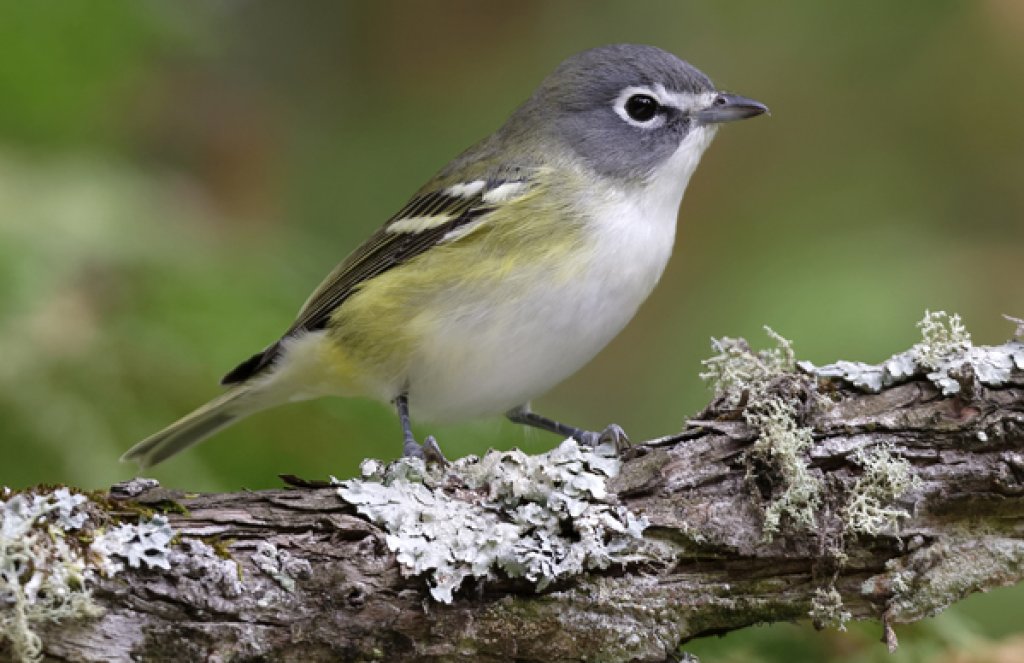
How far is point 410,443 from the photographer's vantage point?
4.23 metres

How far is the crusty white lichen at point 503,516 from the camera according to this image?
9.95 ft

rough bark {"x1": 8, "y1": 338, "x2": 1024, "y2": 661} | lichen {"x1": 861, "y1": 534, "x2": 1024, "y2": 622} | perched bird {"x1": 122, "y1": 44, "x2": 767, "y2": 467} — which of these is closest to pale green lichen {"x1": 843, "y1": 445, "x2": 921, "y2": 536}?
rough bark {"x1": 8, "y1": 338, "x2": 1024, "y2": 661}

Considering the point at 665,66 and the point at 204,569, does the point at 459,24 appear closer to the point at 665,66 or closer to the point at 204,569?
the point at 665,66

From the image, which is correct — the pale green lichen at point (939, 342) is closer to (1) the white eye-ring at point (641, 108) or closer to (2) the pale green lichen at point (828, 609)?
(2) the pale green lichen at point (828, 609)

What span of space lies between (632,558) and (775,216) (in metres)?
3.51

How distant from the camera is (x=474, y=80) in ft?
23.1

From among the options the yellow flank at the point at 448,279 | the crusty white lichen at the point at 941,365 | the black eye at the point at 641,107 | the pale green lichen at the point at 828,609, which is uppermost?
the black eye at the point at 641,107

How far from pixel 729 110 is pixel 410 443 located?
184 cm

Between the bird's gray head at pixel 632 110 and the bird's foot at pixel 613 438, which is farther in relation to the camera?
the bird's gray head at pixel 632 110

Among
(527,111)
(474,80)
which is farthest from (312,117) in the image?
(527,111)

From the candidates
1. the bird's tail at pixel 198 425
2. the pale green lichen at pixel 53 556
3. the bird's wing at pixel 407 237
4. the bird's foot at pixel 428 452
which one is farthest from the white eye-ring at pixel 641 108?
the pale green lichen at pixel 53 556

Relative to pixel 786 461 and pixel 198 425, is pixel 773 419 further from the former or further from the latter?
pixel 198 425

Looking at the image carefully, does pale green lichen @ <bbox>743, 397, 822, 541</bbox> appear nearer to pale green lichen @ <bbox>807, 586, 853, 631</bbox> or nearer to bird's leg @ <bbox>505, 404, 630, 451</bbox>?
pale green lichen @ <bbox>807, 586, 853, 631</bbox>

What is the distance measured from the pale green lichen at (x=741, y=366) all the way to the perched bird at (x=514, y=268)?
2.43 ft
